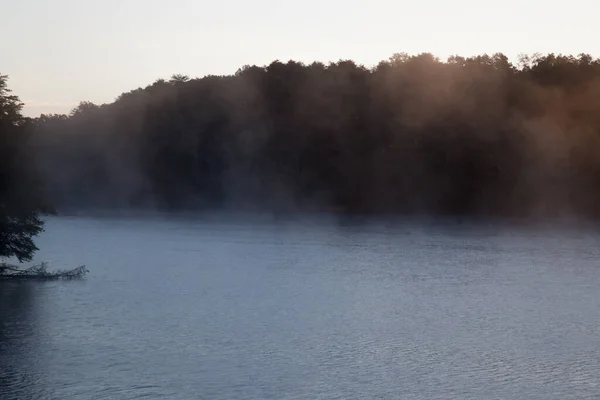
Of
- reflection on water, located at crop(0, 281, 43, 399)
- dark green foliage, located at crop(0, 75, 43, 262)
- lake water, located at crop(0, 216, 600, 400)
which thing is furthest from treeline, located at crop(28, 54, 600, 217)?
reflection on water, located at crop(0, 281, 43, 399)

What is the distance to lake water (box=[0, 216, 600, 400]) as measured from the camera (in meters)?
16.3

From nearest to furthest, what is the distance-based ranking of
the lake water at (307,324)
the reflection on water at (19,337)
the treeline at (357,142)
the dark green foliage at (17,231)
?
the reflection on water at (19,337)
the lake water at (307,324)
the dark green foliage at (17,231)
the treeline at (357,142)

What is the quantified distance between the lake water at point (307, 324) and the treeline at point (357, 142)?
27.5 m

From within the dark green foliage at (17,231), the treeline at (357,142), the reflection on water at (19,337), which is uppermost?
the treeline at (357,142)

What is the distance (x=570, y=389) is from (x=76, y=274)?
59.0ft

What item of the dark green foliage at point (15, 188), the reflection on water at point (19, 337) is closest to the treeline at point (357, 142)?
the dark green foliage at point (15, 188)

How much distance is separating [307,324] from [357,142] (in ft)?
180

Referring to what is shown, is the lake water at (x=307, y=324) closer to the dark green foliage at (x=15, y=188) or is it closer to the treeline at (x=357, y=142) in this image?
the dark green foliage at (x=15, y=188)

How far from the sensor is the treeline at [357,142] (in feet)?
223

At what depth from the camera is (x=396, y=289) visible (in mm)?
28047

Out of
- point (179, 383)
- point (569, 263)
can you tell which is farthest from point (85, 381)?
point (569, 263)

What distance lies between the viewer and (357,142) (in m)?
76.1

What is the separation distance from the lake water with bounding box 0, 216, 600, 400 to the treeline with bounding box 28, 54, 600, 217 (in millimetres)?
27523

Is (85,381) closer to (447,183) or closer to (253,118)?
(447,183)
